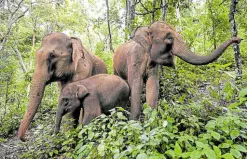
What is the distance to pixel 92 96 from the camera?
5367 mm

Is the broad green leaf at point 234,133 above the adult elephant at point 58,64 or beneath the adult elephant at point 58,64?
beneath

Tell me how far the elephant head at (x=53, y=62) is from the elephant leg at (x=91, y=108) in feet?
2.74

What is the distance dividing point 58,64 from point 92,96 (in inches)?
39.6

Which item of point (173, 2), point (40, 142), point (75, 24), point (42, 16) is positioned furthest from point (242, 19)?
point (75, 24)

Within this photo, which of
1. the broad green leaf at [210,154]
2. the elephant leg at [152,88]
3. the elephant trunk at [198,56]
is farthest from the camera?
the elephant leg at [152,88]

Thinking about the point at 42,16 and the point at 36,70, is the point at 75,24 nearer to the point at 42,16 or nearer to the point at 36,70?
the point at 42,16

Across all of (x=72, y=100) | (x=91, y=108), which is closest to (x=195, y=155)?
(x=91, y=108)

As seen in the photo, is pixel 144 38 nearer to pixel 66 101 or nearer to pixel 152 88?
pixel 152 88

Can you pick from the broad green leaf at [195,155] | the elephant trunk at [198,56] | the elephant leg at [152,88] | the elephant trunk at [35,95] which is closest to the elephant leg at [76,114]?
the elephant trunk at [35,95]

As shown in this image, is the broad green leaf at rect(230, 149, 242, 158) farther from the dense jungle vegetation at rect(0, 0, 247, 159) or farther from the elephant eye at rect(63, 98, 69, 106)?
the elephant eye at rect(63, 98, 69, 106)

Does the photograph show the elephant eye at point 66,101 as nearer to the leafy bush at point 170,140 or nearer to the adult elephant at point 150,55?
the adult elephant at point 150,55

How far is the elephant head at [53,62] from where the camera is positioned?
5.67m

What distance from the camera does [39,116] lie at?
8336 mm

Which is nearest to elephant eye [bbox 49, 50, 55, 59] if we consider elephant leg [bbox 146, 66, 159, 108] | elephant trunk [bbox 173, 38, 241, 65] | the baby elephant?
the baby elephant
